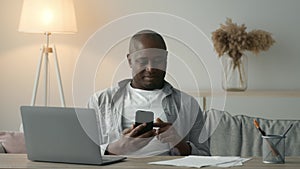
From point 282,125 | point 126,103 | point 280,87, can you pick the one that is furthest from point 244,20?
point 126,103

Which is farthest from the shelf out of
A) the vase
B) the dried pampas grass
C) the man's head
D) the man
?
the man's head

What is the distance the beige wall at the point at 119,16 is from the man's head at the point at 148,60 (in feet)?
5.01

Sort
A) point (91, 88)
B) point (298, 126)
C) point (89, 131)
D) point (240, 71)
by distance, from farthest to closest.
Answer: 1. point (240, 71)
2. point (298, 126)
3. point (91, 88)
4. point (89, 131)

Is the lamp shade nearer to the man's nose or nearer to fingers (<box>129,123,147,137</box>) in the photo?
the man's nose

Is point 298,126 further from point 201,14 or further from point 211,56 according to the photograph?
point 201,14

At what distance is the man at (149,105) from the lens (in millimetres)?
2428

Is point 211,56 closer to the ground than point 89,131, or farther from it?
farther from it

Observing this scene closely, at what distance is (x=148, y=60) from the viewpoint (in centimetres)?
244

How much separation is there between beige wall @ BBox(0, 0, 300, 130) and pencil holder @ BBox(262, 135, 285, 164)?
6.54 ft

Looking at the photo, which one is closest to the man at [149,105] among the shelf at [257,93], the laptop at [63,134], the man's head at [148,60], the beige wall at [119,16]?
the man's head at [148,60]

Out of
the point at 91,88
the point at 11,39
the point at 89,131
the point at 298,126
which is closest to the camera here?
the point at 89,131

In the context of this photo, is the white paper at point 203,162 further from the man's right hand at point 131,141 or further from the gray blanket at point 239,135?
the gray blanket at point 239,135

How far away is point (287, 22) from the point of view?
408 centimetres

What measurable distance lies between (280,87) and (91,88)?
1.95 metres
